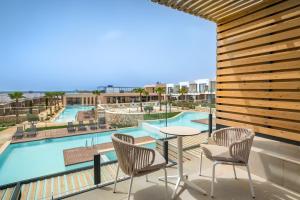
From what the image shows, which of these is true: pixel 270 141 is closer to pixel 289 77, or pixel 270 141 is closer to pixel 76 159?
pixel 289 77

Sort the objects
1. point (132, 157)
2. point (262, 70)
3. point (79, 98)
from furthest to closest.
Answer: point (79, 98) → point (262, 70) → point (132, 157)

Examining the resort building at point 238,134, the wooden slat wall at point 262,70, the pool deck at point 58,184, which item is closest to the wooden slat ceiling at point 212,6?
the resort building at point 238,134

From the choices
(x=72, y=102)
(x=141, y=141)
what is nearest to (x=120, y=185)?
(x=141, y=141)

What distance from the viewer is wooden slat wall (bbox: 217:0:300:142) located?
8.60 feet

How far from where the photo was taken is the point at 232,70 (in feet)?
11.7

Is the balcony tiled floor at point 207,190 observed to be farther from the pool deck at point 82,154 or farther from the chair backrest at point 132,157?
the pool deck at point 82,154

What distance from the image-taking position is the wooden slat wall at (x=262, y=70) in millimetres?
2621

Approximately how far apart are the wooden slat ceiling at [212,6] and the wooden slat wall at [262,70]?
0.17 metres

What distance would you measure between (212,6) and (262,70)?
4.71 ft

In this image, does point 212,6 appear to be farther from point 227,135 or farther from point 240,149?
point 240,149

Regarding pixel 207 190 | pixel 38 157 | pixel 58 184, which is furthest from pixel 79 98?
pixel 207 190

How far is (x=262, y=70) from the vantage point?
3043mm

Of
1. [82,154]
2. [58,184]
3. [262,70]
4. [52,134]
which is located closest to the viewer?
[262,70]

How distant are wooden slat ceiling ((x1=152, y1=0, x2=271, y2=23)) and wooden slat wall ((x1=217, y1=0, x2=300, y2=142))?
166mm
